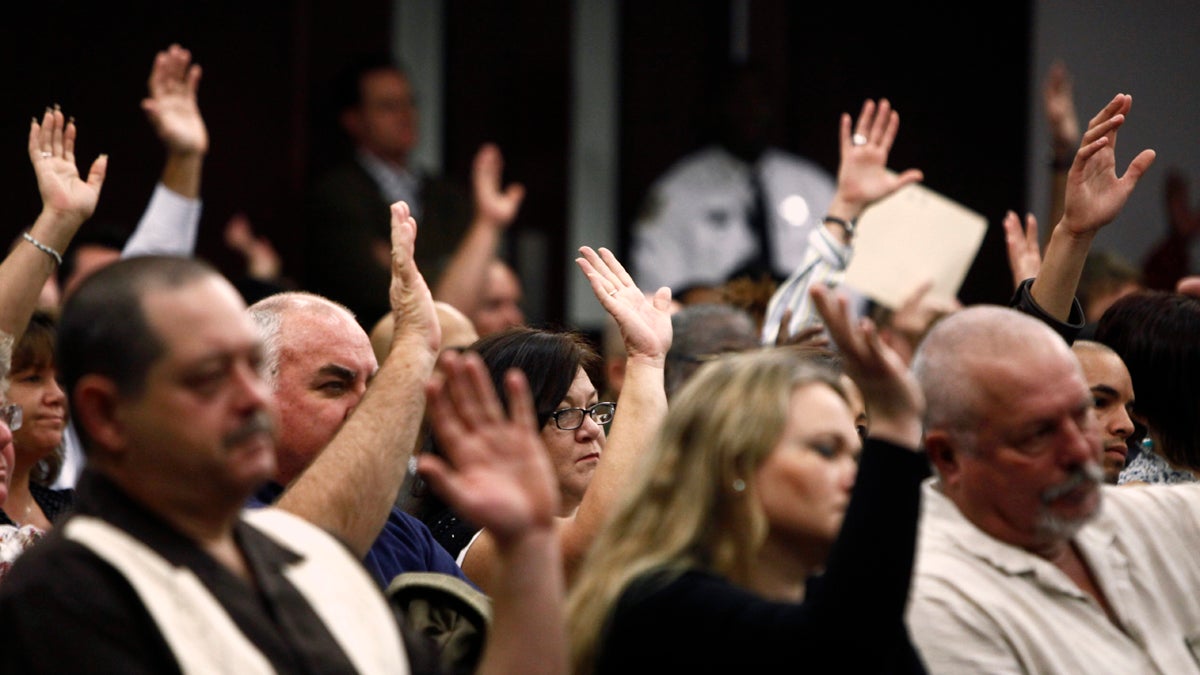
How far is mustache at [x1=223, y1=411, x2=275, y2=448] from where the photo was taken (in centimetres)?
163

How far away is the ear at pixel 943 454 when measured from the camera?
88.4 inches

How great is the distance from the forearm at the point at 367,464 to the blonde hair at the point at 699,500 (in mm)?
432

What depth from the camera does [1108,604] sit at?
7.51 feet

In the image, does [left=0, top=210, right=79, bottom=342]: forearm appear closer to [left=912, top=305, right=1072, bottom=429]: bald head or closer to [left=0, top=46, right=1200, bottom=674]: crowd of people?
[left=0, top=46, right=1200, bottom=674]: crowd of people

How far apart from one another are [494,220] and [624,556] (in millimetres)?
3397

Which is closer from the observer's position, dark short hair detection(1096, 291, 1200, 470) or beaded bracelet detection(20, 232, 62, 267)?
dark short hair detection(1096, 291, 1200, 470)

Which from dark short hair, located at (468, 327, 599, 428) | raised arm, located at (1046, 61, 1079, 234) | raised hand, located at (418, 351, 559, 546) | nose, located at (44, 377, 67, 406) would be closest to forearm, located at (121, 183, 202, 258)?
nose, located at (44, 377, 67, 406)

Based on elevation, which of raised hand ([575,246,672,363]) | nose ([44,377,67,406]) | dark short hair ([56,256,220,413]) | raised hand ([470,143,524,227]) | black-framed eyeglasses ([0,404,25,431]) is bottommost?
raised hand ([470,143,524,227])

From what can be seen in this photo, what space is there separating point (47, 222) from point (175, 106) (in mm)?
842

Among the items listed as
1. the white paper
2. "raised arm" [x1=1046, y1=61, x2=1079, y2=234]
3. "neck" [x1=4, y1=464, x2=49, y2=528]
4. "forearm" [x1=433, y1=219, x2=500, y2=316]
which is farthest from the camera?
"forearm" [x1=433, y1=219, x2=500, y2=316]

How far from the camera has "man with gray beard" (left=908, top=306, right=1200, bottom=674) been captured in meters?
2.14

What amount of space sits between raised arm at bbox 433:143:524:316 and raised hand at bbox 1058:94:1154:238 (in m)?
2.50

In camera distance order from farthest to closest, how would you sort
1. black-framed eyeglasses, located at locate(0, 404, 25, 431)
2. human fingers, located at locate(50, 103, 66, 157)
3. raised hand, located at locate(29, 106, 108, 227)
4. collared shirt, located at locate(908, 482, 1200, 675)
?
human fingers, located at locate(50, 103, 66, 157)
raised hand, located at locate(29, 106, 108, 227)
black-framed eyeglasses, located at locate(0, 404, 25, 431)
collared shirt, located at locate(908, 482, 1200, 675)

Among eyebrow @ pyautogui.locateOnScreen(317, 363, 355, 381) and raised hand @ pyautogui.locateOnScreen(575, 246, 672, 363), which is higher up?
raised hand @ pyautogui.locateOnScreen(575, 246, 672, 363)
